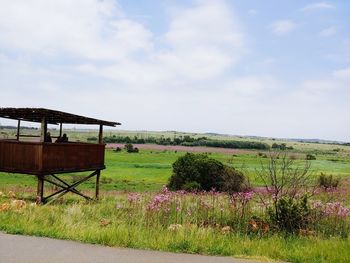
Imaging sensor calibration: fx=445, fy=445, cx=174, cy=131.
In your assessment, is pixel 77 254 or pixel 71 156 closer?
pixel 77 254

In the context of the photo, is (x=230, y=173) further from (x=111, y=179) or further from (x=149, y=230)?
(x=149, y=230)

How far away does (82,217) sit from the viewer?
12852 millimetres

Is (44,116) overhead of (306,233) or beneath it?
overhead

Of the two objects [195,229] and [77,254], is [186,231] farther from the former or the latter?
[77,254]

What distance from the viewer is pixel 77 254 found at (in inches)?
324

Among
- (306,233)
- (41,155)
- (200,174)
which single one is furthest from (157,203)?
(200,174)

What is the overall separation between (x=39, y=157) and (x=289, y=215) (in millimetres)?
11215

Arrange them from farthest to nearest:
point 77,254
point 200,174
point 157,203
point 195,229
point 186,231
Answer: point 200,174
point 157,203
point 195,229
point 186,231
point 77,254

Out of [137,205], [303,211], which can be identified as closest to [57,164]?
[137,205]

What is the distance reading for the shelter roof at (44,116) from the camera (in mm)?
18875

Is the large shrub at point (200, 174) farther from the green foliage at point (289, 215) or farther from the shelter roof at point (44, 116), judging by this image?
the green foliage at point (289, 215)

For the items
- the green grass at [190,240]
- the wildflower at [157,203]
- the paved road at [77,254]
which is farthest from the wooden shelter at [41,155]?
the paved road at [77,254]

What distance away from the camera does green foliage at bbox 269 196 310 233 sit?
1157 centimetres

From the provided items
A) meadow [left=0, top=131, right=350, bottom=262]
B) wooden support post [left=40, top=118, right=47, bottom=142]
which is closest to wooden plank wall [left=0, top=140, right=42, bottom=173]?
wooden support post [left=40, top=118, right=47, bottom=142]
